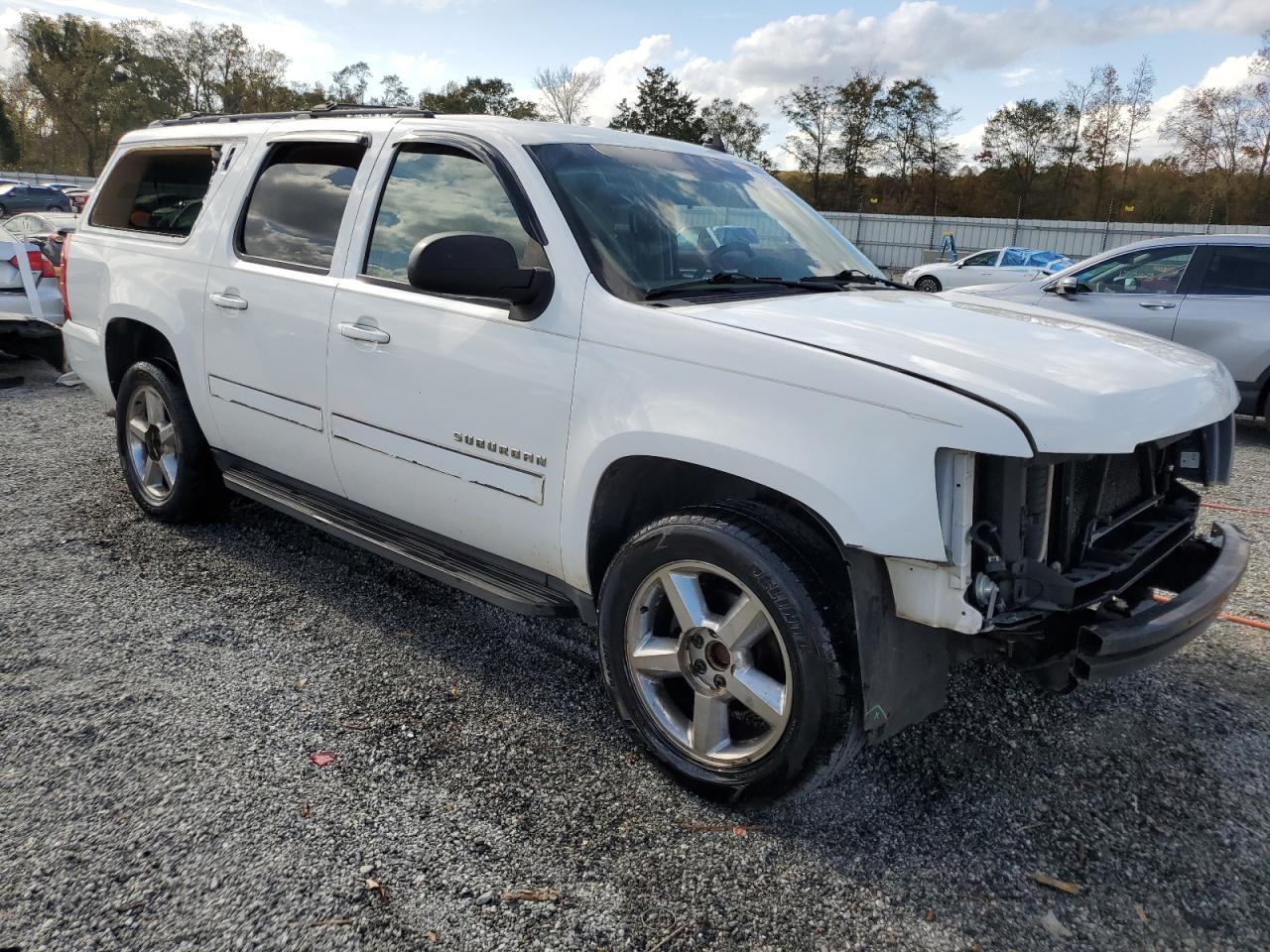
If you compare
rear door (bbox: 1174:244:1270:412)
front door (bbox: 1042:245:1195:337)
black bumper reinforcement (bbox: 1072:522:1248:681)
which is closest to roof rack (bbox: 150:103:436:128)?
black bumper reinforcement (bbox: 1072:522:1248:681)

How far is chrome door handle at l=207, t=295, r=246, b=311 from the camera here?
3965 mm

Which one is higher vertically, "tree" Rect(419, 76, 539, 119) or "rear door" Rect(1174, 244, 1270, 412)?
"tree" Rect(419, 76, 539, 119)

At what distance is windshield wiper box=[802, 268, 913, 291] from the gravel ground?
1.51 m

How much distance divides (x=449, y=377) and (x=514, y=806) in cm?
Answer: 141

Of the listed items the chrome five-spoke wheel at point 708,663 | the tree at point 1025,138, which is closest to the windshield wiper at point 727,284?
the chrome five-spoke wheel at point 708,663

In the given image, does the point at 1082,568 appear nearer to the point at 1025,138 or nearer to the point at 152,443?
the point at 152,443

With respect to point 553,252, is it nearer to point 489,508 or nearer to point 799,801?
point 489,508

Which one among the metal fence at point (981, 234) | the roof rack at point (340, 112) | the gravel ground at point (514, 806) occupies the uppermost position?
the metal fence at point (981, 234)

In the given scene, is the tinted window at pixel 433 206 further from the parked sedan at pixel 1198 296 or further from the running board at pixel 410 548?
the parked sedan at pixel 1198 296

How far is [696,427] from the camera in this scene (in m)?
2.54

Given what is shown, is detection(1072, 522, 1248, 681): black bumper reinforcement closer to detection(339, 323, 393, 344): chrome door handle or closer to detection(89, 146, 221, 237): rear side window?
detection(339, 323, 393, 344): chrome door handle

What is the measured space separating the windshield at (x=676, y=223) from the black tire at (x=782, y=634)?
2.60 ft

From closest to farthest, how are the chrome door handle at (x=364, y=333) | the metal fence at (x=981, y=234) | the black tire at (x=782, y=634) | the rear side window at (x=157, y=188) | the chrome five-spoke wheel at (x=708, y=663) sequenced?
the black tire at (x=782, y=634) < the chrome five-spoke wheel at (x=708, y=663) < the chrome door handle at (x=364, y=333) < the rear side window at (x=157, y=188) < the metal fence at (x=981, y=234)

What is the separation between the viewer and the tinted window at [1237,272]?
7.98m
